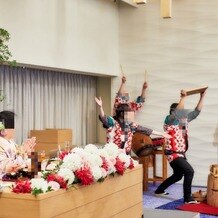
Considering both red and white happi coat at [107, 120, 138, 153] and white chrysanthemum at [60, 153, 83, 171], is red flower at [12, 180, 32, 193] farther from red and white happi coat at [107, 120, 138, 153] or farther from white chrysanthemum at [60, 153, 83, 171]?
red and white happi coat at [107, 120, 138, 153]

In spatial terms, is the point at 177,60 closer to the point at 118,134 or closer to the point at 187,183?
the point at 118,134

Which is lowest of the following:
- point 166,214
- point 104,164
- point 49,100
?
point 166,214

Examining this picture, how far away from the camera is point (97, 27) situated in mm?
8797

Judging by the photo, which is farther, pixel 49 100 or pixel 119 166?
pixel 49 100

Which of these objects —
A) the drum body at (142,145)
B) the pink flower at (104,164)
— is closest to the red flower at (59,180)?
the pink flower at (104,164)

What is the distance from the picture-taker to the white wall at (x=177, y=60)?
8883 millimetres

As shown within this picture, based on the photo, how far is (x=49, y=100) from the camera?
826cm

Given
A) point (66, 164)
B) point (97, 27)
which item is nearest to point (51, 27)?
point (97, 27)

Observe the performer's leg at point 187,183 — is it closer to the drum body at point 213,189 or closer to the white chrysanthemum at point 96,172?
the drum body at point 213,189

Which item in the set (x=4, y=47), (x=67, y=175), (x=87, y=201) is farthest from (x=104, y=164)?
(x=4, y=47)

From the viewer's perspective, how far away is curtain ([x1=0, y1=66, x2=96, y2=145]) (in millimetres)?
7406

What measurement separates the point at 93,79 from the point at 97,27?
1.38 meters

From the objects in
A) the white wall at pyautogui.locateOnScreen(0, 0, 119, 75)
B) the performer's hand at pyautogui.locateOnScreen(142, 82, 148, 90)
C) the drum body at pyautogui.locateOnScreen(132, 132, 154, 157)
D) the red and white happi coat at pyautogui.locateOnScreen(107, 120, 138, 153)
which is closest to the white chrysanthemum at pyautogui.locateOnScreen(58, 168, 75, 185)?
the white wall at pyautogui.locateOnScreen(0, 0, 119, 75)

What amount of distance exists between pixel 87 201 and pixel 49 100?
182 inches
